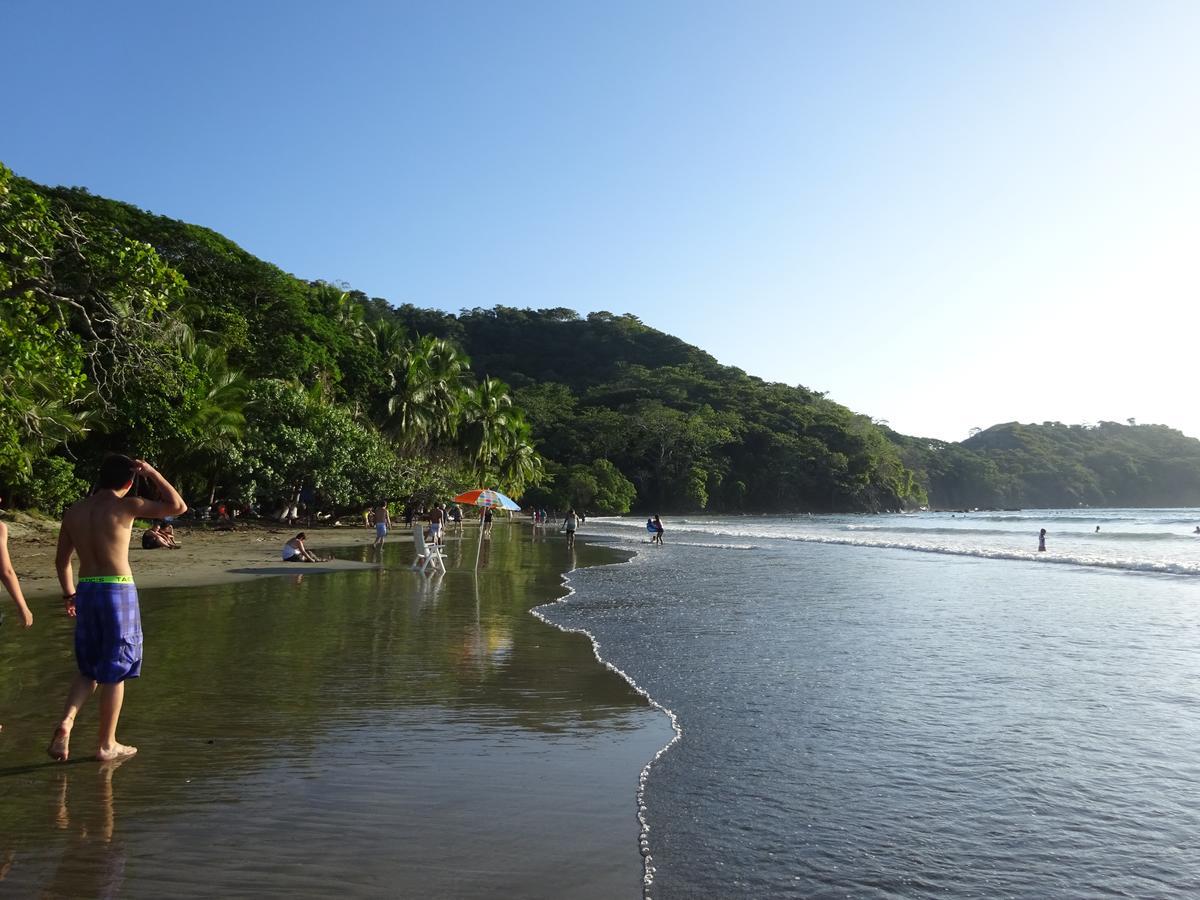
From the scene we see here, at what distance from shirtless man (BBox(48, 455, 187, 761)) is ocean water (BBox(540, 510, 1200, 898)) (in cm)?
307

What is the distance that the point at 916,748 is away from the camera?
17.5 feet

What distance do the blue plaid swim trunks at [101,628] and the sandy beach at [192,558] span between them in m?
9.45

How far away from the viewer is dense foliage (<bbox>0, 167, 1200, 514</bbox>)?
14148 millimetres

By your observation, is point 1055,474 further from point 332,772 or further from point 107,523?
point 107,523

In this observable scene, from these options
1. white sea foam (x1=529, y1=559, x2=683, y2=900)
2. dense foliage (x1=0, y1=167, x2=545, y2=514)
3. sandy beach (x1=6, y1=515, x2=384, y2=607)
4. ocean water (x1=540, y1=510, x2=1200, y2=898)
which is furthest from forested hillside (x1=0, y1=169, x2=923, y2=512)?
ocean water (x1=540, y1=510, x2=1200, y2=898)

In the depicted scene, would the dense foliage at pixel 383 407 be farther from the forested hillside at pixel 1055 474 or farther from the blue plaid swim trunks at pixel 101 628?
the blue plaid swim trunks at pixel 101 628

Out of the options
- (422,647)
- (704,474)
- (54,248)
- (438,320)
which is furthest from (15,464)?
(438,320)

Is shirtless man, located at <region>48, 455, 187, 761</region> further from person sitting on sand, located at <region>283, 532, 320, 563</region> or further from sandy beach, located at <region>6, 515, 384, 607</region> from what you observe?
person sitting on sand, located at <region>283, 532, 320, 563</region>

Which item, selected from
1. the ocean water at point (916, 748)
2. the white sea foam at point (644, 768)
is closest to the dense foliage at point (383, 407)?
the white sea foam at point (644, 768)

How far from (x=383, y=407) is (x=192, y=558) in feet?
94.8

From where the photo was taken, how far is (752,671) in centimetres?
775

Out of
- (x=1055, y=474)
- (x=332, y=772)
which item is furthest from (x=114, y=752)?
(x=1055, y=474)

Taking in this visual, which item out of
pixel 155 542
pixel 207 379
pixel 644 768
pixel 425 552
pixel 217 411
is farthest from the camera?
pixel 217 411

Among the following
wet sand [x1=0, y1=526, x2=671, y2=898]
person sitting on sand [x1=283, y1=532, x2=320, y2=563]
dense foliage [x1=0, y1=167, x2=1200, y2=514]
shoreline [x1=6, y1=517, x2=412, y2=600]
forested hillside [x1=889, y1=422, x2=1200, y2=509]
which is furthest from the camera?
forested hillside [x1=889, y1=422, x2=1200, y2=509]
